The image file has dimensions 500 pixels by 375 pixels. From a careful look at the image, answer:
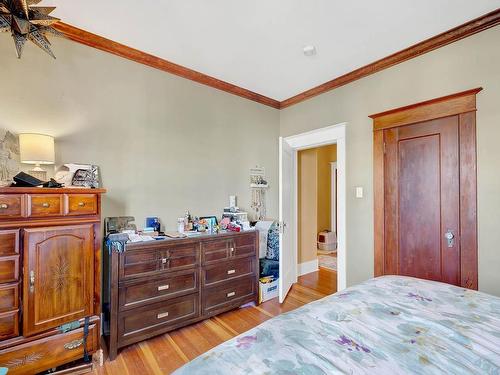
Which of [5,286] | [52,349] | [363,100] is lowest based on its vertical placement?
[52,349]

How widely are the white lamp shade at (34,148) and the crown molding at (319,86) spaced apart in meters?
1.00

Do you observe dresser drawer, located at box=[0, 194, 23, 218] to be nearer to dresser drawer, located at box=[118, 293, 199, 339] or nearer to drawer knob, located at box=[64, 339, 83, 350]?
drawer knob, located at box=[64, 339, 83, 350]

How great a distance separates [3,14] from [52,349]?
7.10 feet

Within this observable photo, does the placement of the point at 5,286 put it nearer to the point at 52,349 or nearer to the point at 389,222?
the point at 52,349

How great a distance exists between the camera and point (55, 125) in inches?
84.6

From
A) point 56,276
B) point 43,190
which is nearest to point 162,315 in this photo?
point 56,276

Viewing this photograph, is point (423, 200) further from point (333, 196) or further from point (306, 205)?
point (333, 196)

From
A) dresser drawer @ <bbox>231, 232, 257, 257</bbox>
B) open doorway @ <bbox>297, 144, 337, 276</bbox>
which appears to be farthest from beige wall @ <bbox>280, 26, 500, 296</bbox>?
dresser drawer @ <bbox>231, 232, 257, 257</bbox>

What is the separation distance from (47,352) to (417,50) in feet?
12.9

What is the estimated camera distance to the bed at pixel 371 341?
0.79m

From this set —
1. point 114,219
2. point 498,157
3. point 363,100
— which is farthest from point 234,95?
point 498,157

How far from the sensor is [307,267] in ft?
13.8

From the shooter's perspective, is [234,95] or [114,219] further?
[234,95]

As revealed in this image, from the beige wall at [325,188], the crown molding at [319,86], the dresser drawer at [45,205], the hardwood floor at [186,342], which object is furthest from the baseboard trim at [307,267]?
the dresser drawer at [45,205]
